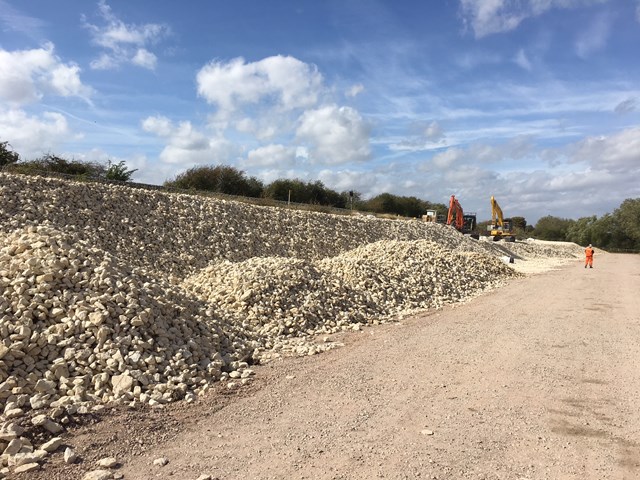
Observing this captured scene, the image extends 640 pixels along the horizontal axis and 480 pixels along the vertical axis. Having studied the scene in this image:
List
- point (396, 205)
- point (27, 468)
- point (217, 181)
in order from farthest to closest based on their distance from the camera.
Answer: point (396, 205)
point (217, 181)
point (27, 468)

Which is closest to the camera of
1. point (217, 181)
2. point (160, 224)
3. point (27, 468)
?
point (27, 468)

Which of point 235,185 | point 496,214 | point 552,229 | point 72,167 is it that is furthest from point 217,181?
point 552,229

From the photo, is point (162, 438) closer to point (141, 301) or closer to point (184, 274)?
point (141, 301)

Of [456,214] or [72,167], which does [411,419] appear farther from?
[456,214]

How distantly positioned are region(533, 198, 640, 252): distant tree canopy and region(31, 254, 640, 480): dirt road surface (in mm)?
59353

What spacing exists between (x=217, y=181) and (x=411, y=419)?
29.6 metres

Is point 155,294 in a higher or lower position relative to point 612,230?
lower

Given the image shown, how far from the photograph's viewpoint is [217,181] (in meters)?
33.2

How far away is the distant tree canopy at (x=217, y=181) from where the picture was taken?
1260 inches

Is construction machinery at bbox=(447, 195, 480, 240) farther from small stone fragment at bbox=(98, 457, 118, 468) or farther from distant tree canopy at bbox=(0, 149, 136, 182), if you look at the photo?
small stone fragment at bbox=(98, 457, 118, 468)

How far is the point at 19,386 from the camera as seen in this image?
16.5 feet

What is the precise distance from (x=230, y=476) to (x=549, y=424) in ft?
10.4

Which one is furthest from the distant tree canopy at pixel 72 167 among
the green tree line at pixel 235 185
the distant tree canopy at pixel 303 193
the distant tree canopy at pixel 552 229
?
the distant tree canopy at pixel 552 229

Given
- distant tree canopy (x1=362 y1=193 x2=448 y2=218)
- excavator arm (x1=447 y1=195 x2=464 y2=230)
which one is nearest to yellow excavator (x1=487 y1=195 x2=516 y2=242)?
excavator arm (x1=447 y1=195 x2=464 y2=230)
